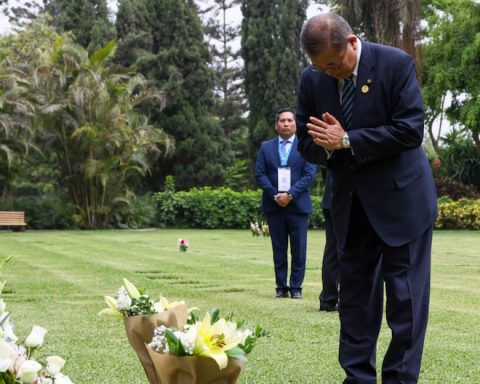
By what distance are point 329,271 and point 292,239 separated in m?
1.21

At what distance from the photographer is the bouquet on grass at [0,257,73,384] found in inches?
84.9

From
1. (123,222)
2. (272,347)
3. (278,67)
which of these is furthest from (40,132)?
(272,347)

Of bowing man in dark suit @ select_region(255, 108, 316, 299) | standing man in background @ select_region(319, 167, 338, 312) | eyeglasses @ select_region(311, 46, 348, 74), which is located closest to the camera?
eyeglasses @ select_region(311, 46, 348, 74)

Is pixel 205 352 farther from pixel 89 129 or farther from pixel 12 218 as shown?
pixel 89 129

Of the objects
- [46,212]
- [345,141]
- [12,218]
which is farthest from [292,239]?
[46,212]

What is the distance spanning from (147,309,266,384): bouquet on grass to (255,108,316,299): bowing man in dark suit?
213 inches

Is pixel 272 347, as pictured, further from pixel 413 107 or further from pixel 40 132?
pixel 40 132

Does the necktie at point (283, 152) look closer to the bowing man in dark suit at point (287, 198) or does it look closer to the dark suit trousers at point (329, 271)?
the bowing man in dark suit at point (287, 198)

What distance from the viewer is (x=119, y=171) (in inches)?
1146

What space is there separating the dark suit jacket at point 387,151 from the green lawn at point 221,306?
107cm

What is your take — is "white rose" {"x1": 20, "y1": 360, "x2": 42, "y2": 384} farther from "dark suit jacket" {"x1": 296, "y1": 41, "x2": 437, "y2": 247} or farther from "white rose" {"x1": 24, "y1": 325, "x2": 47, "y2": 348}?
"dark suit jacket" {"x1": 296, "y1": 41, "x2": 437, "y2": 247}

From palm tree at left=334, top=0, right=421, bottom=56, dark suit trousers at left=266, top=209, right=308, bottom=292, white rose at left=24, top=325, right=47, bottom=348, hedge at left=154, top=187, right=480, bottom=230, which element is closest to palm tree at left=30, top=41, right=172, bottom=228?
hedge at left=154, top=187, right=480, bottom=230

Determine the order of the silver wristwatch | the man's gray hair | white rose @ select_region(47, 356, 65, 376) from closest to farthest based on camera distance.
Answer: white rose @ select_region(47, 356, 65, 376)
the man's gray hair
the silver wristwatch

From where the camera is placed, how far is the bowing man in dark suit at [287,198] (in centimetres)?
859
